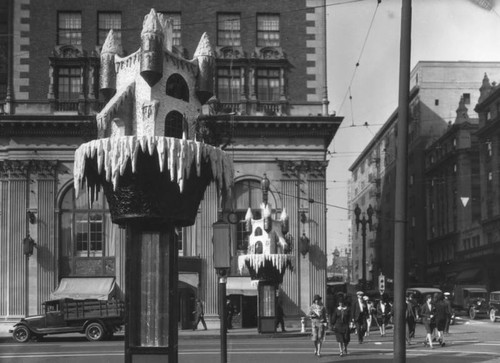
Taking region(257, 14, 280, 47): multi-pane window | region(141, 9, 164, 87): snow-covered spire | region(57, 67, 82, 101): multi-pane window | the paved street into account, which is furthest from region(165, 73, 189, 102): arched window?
region(257, 14, 280, 47): multi-pane window

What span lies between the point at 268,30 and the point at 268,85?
10.2 feet

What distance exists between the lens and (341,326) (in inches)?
1029

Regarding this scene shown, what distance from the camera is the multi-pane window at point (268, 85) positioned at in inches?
1961

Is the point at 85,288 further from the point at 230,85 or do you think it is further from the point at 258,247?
the point at 230,85

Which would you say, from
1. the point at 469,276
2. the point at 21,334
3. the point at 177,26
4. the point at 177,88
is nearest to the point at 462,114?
the point at 469,276

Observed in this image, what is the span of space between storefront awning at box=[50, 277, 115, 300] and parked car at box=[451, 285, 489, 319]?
25250 millimetres

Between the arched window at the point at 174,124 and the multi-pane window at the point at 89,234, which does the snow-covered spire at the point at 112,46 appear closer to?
the arched window at the point at 174,124

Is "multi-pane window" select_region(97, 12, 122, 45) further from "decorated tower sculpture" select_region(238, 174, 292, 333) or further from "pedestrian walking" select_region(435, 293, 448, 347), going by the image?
"pedestrian walking" select_region(435, 293, 448, 347)

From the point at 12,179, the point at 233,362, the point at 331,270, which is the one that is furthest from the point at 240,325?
the point at 331,270

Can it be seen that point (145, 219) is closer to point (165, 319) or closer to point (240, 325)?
point (165, 319)

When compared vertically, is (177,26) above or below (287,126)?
above

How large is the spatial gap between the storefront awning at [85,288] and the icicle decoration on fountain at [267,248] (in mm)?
8817

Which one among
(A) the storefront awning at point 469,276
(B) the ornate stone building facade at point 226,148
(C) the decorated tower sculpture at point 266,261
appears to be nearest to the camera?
(C) the decorated tower sculpture at point 266,261

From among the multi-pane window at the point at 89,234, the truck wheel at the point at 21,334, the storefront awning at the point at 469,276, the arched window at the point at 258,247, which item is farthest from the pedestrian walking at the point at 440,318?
the storefront awning at the point at 469,276
